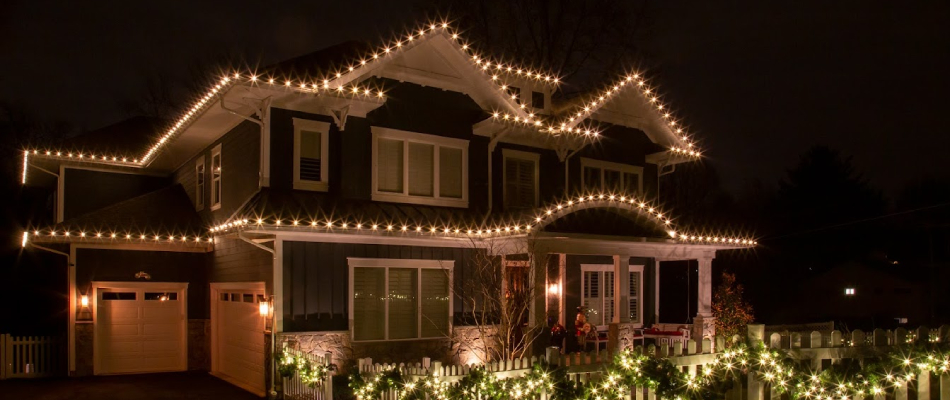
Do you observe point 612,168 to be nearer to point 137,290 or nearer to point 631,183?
point 631,183

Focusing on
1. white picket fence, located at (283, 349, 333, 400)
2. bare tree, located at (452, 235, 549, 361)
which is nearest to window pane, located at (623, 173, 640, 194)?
bare tree, located at (452, 235, 549, 361)

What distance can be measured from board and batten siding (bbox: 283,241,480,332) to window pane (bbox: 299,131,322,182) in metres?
1.52

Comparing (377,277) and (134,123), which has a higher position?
(134,123)

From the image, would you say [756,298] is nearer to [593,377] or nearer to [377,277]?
[377,277]

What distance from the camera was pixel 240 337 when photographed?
1499 centimetres

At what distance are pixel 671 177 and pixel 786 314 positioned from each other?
1067 cm

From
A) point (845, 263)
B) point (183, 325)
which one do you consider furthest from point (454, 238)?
point (845, 263)

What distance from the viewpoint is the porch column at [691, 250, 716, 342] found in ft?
55.9

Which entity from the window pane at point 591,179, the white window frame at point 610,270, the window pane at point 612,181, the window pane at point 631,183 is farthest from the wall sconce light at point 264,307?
the window pane at point 631,183

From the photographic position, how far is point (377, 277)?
14414 millimetres

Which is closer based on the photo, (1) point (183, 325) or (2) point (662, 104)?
(1) point (183, 325)

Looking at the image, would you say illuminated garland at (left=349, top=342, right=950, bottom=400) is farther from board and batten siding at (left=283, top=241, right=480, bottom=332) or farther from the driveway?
the driveway

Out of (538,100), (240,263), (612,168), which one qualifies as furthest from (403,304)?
(612,168)

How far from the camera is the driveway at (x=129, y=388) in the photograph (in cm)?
1326
